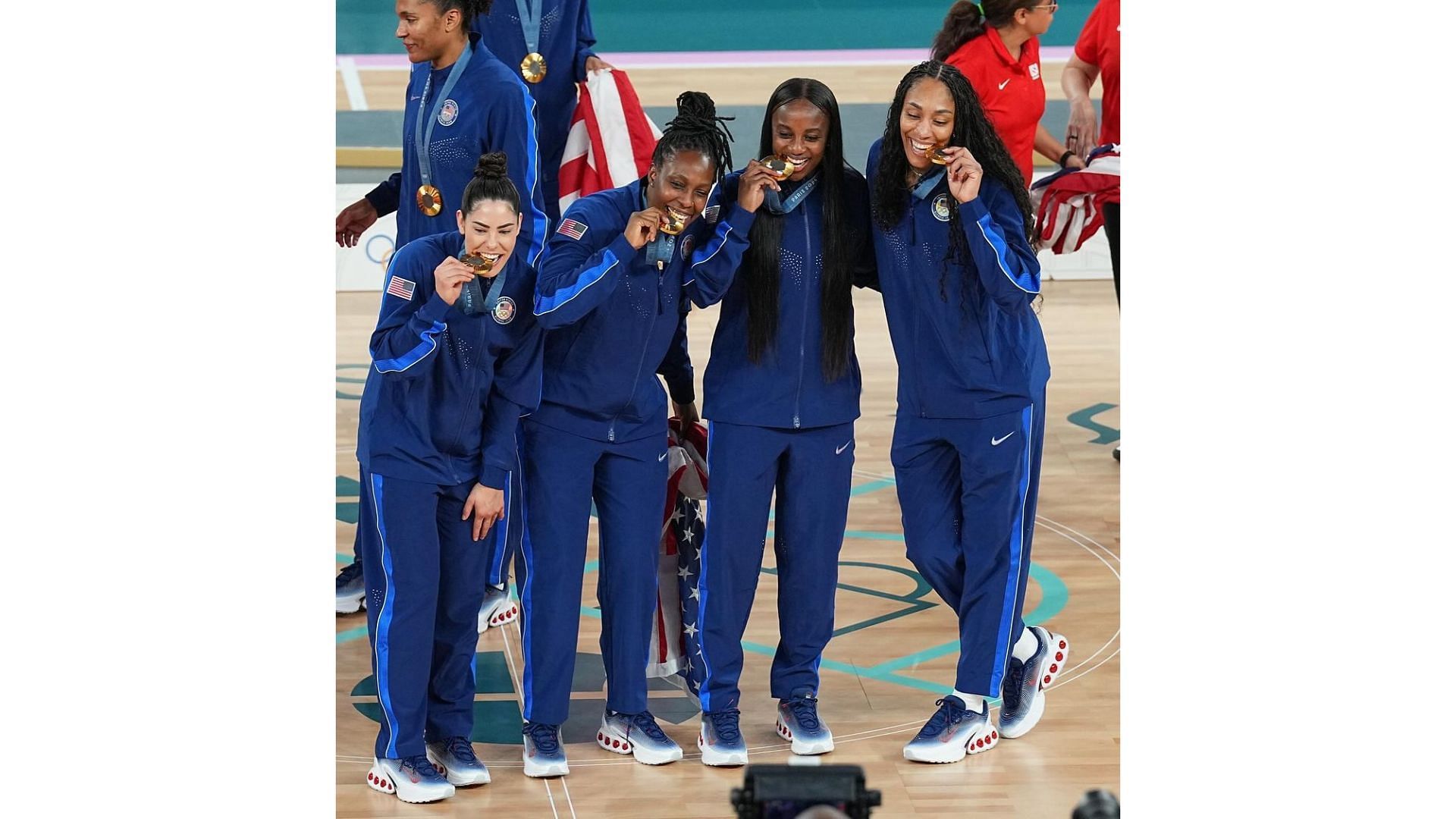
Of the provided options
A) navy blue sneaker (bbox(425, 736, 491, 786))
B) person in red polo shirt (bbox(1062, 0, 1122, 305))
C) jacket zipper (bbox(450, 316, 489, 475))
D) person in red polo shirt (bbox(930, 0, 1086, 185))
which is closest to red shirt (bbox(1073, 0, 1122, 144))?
person in red polo shirt (bbox(1062, 0, 1122, 305))

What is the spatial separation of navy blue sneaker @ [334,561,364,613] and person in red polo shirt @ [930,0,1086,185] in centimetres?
218

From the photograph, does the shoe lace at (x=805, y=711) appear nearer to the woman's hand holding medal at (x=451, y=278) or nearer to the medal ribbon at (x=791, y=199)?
the medal ribbon at (x=791, y=199)

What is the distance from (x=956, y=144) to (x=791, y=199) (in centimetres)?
37

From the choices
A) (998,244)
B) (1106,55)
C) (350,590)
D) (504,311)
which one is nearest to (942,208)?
(998,244)

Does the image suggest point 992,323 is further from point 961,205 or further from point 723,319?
point 723,319

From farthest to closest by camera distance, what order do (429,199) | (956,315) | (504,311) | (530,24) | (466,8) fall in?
(530,24), (429,199), (466,8), (956,315), (504,311)

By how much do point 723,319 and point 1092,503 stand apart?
97.6 inches

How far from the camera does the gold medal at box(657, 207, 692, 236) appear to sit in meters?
3.72

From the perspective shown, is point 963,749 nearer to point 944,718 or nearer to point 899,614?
point 944,718

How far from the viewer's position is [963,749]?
4.05 meters

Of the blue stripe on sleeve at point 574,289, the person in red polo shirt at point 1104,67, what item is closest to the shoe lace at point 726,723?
the blue stripe on sleeve at point 574,289

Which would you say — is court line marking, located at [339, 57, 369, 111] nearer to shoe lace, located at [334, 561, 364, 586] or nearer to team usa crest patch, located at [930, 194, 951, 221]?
shoe lace, located at [334, 561, 364, 586]

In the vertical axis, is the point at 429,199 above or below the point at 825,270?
above

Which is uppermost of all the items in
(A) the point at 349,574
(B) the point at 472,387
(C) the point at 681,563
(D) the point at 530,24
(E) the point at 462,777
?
(D) the point at 530,24
